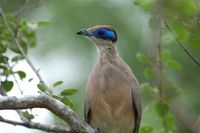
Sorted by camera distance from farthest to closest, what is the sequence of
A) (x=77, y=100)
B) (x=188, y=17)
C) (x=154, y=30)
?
(x=77, y=100) < (x=154, y=30) < (x=188, y=17)

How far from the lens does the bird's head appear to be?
288 inches

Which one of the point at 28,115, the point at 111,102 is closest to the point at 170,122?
the point at 111,102

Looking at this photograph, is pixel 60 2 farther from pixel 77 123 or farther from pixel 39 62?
pixel 77 123

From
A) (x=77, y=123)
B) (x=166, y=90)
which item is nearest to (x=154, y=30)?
(x=166, y=90)

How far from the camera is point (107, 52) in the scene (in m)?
7.36

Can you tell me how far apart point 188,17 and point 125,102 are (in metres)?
2.95

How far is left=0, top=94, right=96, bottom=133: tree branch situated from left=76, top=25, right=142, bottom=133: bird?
3.75ft

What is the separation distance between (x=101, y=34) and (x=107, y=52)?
0.75 feet

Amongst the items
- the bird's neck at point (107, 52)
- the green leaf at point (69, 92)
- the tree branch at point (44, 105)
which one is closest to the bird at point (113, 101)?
the bird's neck at point (107, 52)

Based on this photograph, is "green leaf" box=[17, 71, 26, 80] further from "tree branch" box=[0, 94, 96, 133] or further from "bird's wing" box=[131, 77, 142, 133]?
"bird's wing" box=[131, 77, 142, 133]

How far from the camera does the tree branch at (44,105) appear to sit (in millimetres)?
5047

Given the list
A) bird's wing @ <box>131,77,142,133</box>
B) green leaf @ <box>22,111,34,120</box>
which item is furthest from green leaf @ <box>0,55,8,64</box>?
bird's wing @ <box>131,77,142,133</box>

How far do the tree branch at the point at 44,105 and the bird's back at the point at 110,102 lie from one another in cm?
114

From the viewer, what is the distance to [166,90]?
17.9ft
